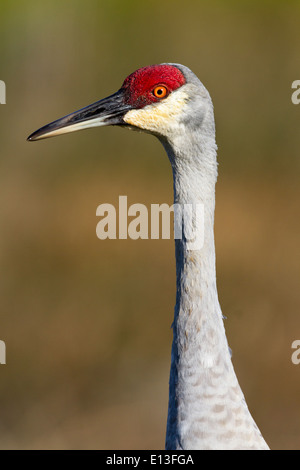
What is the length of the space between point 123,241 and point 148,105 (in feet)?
15.3

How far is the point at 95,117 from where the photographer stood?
2.49m

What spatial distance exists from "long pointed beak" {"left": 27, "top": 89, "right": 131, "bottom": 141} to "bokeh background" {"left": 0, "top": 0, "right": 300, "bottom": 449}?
380 cm

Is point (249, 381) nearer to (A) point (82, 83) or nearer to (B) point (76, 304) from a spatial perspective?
(B) point (76, 304)

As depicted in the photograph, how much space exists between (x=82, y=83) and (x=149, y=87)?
17.5 feet

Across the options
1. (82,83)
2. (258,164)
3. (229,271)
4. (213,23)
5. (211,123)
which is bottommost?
(229,271)

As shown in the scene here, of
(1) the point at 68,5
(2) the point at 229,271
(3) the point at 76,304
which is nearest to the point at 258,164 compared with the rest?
(2) the point at 229,271

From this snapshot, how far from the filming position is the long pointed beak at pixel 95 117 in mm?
2463

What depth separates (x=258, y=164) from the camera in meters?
7.32

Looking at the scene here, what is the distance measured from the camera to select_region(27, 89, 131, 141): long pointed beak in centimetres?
246
